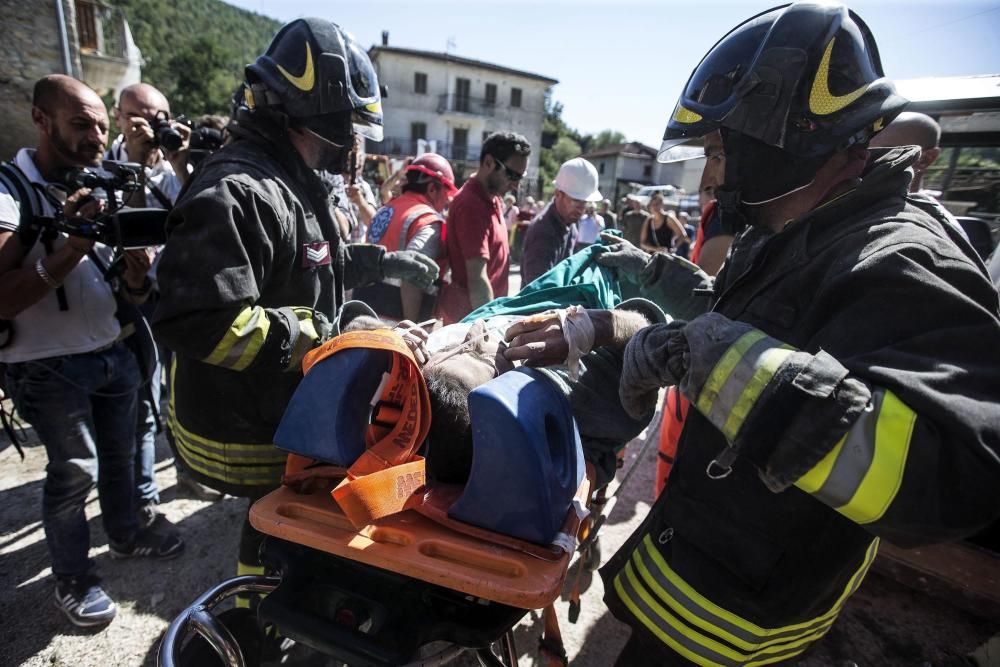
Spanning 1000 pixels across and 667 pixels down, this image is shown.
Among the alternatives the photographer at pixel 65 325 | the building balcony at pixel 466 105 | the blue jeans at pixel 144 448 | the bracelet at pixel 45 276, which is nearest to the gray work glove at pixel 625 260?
the photographer at pixel 65 325

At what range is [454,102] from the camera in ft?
113

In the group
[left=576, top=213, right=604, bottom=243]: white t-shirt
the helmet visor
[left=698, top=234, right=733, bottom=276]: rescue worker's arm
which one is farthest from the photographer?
[left=576, top=213, right=604, bottom=243]: white t-shirt

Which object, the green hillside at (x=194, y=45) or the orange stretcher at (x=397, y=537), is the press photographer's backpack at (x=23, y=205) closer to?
the orange stretcher at (x=397, y=537)

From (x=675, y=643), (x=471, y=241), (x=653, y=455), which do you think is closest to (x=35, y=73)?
(x=471, y=241)

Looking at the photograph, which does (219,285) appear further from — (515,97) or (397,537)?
(515,97)

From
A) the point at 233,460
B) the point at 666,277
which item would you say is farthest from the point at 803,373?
the point at 233,460

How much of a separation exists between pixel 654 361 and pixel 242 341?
1.31 meters

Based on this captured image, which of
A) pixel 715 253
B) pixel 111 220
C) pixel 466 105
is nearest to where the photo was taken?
pixel 111 220

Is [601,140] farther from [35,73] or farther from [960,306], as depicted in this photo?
[960,306]

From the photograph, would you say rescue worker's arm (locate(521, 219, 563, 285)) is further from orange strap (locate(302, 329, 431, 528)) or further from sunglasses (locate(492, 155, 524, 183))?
orange strap (locate(302, 329, 431, 528))

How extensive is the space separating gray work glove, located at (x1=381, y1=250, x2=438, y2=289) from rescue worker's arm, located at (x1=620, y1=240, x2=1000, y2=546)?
5.97 ft

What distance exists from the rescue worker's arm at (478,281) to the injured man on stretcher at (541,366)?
146cm

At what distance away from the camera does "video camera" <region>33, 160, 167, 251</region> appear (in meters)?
1.94

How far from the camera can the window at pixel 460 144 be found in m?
35.2
